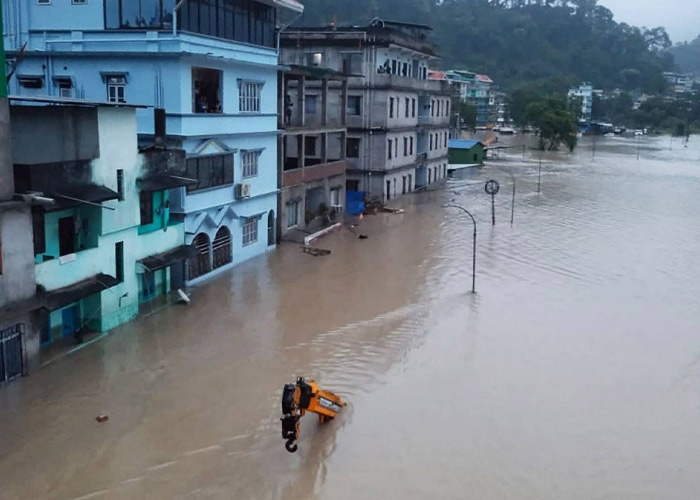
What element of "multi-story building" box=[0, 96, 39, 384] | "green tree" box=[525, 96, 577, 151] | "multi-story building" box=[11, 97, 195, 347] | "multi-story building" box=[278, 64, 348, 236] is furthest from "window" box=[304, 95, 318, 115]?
"green tree" box=[525, 96, 577, 151]

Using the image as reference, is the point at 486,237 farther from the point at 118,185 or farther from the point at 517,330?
the point at 118,185

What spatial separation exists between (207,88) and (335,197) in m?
13.8

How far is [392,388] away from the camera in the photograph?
17.2 metres

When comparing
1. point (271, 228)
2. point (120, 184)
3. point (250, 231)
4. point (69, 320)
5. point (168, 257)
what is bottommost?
point (69, 320)

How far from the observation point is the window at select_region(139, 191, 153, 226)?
21.6 meters

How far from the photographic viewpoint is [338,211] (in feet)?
126

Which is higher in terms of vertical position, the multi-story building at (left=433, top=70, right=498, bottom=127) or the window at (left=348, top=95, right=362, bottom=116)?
the multi-story building at (left=433, top=70, right=498, bottom=127)

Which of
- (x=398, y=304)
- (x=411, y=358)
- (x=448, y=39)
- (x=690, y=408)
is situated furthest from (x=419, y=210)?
(x=448, y=39)

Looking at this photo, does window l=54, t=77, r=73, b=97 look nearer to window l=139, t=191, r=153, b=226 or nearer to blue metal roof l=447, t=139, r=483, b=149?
window l=139, t=191, r=153, b=226

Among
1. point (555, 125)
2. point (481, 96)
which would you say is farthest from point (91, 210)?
point (481, 96)

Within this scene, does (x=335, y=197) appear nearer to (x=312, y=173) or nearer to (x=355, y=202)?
(x=355, y=202)

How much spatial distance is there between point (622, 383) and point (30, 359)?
45.6 feet

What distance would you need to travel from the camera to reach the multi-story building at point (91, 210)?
17000 millimetres

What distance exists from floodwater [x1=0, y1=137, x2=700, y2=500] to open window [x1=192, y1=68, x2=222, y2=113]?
5923 millimetres
